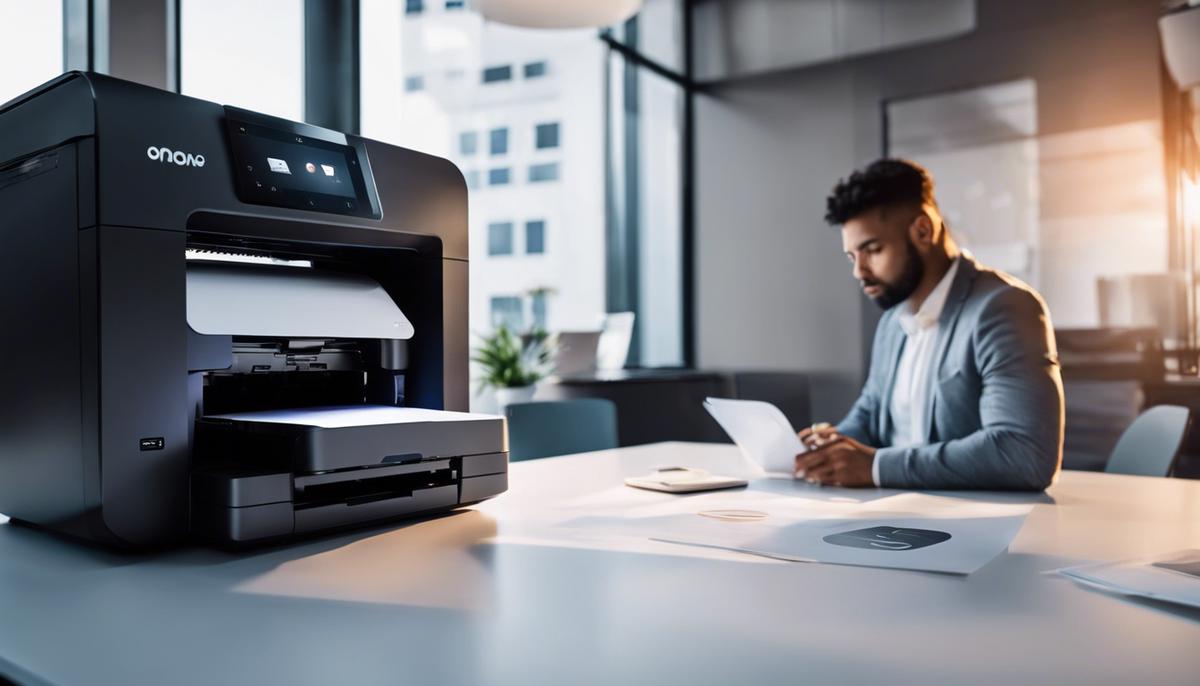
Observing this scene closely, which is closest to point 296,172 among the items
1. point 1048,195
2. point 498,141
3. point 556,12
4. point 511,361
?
point 556,12

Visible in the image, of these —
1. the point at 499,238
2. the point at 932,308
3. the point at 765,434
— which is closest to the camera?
the point at 765,434

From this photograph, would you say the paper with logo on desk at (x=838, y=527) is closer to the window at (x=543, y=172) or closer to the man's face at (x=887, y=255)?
the man's face at (x=887, y=255)

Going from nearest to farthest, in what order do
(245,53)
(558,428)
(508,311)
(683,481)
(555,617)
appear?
(555,617), (683,481), (245,53), (558,428), (508,311)

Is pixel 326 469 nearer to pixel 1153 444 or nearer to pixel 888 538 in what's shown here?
pixel 888 538

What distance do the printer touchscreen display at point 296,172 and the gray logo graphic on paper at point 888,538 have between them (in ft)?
2.24

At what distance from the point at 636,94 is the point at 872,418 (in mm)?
3235

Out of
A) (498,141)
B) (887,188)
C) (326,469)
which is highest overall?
(498,141)

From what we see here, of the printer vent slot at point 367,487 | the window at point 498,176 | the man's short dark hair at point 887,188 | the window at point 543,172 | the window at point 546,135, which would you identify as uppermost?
the window at point 546,135

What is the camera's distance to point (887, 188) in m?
2.04

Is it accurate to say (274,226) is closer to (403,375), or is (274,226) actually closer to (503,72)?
(403,375)

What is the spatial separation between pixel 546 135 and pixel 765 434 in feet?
9.87

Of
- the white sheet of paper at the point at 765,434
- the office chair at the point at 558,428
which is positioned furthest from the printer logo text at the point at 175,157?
the office chair at the point at 558,428

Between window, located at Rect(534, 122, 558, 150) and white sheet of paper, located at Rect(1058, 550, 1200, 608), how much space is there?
11.7 feet

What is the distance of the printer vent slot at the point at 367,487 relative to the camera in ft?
2.91
